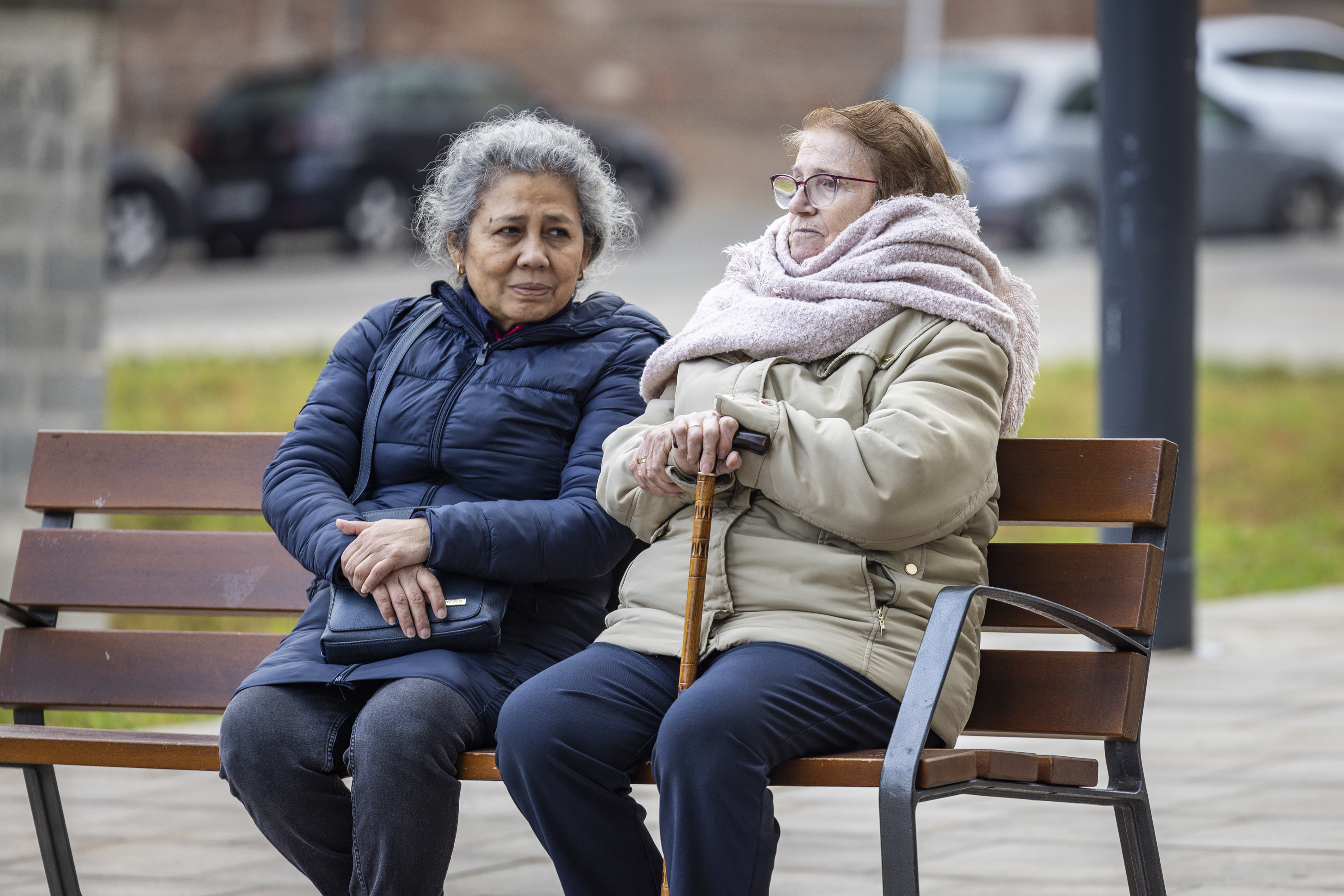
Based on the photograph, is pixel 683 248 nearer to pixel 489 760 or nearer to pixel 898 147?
pixel 898 147

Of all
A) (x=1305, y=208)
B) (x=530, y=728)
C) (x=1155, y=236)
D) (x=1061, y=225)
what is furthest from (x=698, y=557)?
(x=1305, y=208)

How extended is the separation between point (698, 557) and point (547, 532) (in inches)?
15.8

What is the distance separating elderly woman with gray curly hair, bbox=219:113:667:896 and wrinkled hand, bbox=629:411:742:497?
0.81ft

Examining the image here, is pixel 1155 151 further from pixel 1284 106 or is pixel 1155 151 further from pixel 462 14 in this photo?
pixel 462 14

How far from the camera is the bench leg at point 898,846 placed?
2840 millimetres

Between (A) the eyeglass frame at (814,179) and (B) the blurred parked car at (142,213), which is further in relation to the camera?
(B) the blurred parked car at (142,213)

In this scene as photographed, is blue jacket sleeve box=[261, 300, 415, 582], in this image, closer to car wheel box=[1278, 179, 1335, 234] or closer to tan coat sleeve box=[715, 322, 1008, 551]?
tan coat sleeve box=[715, 322, 1008, 551]

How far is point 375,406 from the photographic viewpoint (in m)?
3.73

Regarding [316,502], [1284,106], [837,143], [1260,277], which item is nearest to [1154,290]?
[837,143]

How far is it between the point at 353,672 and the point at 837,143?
4.22 ft

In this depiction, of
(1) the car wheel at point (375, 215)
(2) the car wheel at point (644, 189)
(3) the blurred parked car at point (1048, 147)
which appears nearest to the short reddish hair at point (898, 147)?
(3) the blurred parked car at point (1048, 147)

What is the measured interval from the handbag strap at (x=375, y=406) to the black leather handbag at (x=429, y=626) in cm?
25

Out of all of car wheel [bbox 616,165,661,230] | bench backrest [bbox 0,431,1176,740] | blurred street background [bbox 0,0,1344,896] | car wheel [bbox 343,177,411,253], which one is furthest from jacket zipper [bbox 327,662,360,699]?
car wheel [bbox 616,165,661,230]

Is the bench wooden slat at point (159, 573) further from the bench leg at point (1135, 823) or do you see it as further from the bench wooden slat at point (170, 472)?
the bench leg at point (1135, 823)
